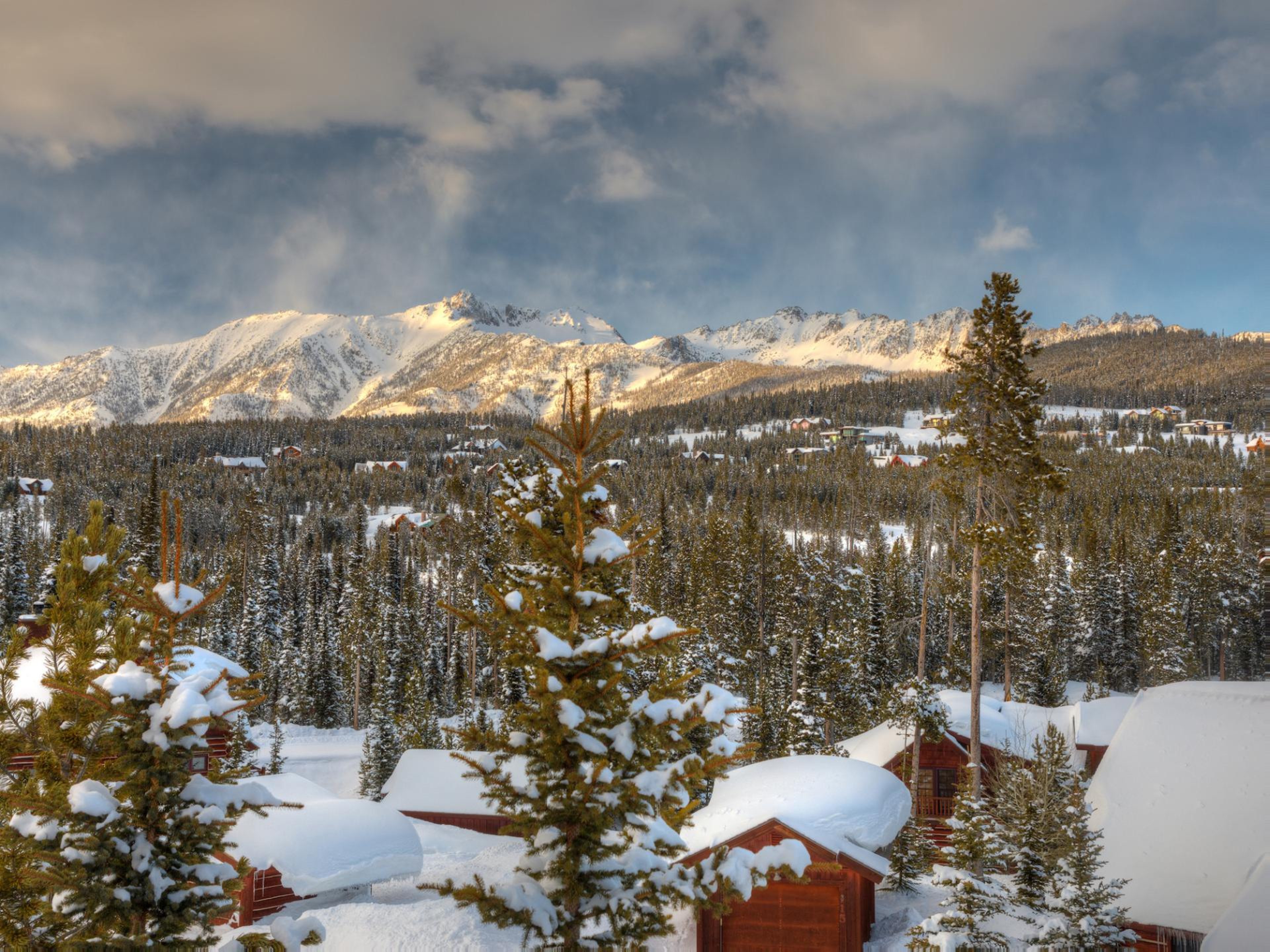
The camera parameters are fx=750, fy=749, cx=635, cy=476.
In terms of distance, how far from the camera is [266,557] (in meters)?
74.2

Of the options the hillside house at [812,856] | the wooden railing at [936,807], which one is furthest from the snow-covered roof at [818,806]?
the wooden railing at [936,807]

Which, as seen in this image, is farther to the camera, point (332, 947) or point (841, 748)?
point (841, 748)

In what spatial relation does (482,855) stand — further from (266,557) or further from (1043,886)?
(266,557)

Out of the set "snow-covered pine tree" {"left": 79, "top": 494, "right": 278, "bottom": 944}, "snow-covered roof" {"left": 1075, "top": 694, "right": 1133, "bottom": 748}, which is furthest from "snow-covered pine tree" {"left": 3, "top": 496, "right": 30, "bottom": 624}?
"snow-covered roof" {"left": 1075, "top": 694, "right": 1133, "bottom": 748}

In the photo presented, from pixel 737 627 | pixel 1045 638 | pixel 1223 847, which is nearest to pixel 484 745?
pixel 1223 847

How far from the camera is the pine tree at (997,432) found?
782 inches

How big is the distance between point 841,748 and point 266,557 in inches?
2431

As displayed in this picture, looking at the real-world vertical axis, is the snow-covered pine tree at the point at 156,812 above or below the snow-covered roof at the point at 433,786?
above

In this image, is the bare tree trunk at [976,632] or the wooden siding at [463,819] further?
the wooden siding at [463,819]

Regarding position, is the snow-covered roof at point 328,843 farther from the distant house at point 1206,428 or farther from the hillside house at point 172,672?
the distant house at point 1206,428

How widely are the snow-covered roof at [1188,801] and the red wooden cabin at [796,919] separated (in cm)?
602

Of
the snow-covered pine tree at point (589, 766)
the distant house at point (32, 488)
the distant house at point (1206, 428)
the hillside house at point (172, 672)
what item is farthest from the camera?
the distant house at point (1206, 428)

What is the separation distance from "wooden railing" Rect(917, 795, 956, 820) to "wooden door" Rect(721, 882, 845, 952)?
13252 mm

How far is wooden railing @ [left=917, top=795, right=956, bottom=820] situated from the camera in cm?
2984
